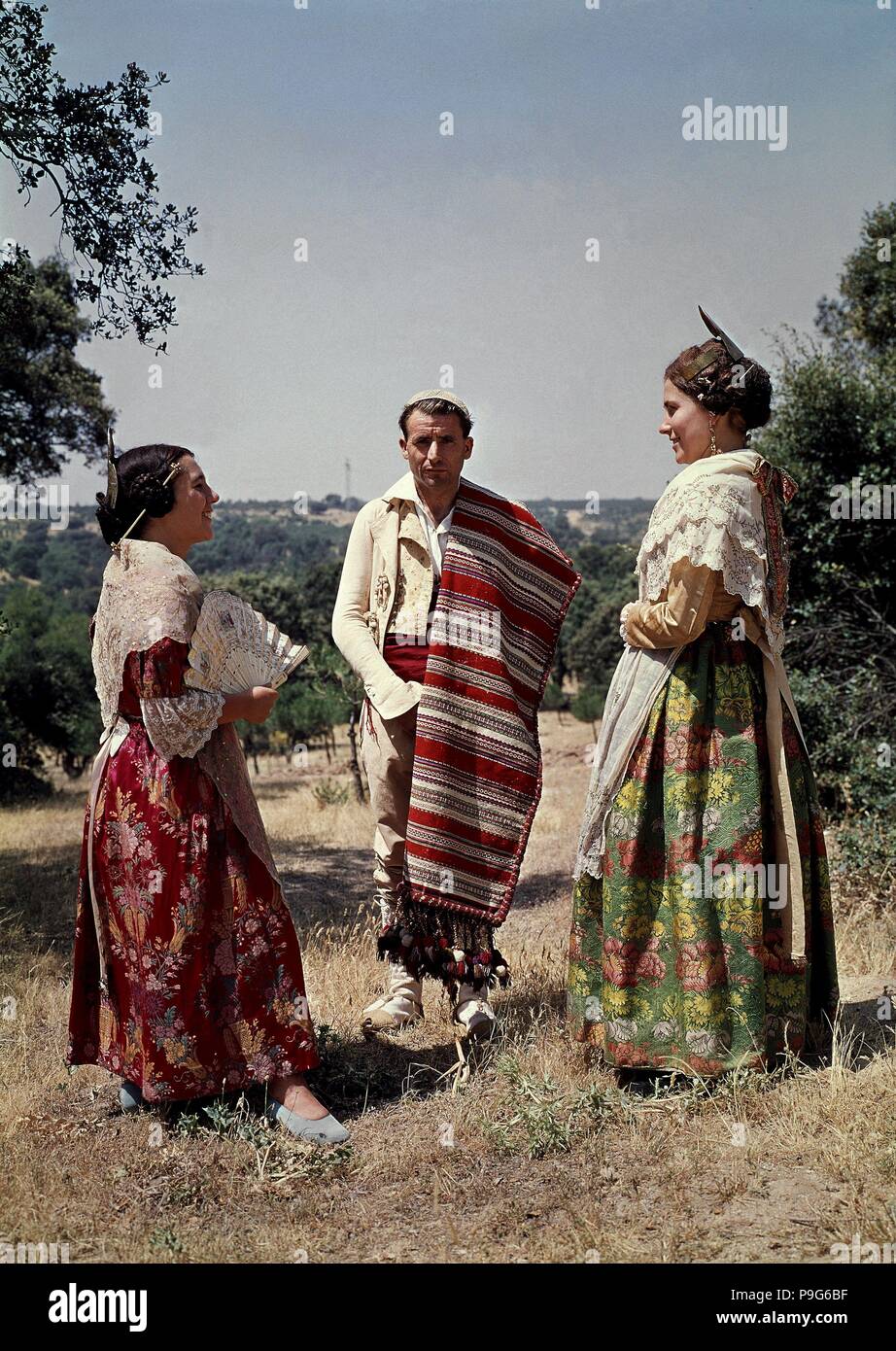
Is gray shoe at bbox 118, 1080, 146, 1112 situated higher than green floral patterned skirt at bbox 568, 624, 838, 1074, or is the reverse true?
green floral patterned skirt at bbox 568, 624, 838, 1074

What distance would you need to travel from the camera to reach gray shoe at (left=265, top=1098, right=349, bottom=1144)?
10.7 ft

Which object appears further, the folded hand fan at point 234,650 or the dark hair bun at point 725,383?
the dark hair bun at point 725,383

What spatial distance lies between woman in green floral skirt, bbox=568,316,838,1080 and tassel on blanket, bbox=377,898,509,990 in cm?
50

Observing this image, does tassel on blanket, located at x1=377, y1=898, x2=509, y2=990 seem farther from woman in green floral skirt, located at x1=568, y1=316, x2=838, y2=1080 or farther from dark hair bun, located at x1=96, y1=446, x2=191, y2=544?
dark hair bun, located at x1=96, y1=446, x2=191, y2=544

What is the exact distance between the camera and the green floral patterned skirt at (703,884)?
3.39 meters

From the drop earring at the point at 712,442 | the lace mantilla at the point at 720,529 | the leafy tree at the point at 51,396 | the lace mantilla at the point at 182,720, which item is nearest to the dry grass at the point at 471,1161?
the lace mantilla at the point at 182,720

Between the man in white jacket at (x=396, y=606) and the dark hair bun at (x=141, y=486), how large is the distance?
33.2 inches

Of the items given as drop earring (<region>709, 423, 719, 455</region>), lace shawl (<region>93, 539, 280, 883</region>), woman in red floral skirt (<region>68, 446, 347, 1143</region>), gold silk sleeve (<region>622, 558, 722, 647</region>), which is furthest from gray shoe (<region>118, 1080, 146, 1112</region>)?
drop earring (<region>709, 423, 719, 455</region>)

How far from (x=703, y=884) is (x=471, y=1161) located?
3.47 feet

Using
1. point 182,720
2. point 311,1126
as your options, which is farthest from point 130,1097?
point 182,720

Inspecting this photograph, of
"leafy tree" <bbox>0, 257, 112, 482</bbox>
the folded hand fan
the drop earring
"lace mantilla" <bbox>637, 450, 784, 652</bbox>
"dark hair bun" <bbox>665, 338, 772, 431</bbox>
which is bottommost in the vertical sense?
the folded hand fan

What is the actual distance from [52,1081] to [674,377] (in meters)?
3.13

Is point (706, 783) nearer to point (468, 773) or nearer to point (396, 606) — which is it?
point (468, 773)
